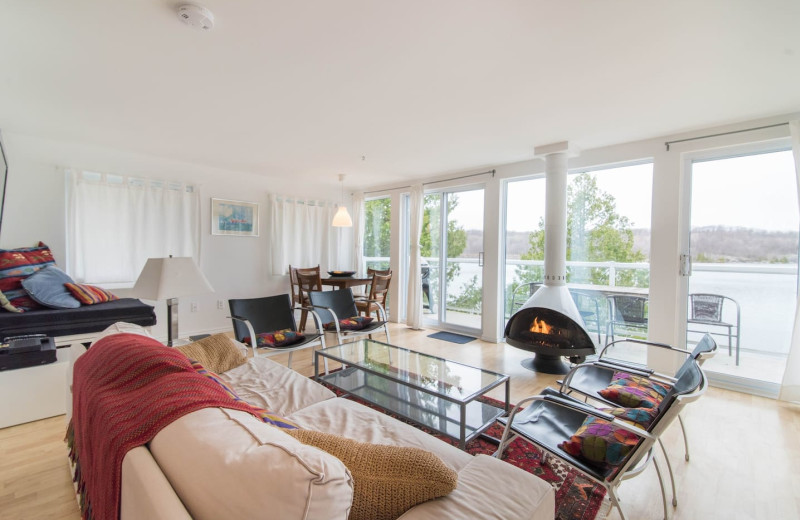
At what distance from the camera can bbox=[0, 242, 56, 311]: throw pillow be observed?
295 centimetres

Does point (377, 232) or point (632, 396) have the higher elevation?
point (377, 232)

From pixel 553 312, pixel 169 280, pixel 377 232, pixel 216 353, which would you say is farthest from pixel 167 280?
pixel 377 232

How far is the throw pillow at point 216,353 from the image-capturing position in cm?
209

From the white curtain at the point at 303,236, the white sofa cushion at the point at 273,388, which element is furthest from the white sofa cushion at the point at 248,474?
the white curtain at the point at 303,236

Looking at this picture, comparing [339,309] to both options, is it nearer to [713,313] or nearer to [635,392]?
[635,392]

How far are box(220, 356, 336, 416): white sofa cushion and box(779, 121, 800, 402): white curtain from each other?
3517mm

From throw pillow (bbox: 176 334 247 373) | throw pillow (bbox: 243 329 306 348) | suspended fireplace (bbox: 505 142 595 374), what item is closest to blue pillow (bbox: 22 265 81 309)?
throw pillow (bbox: 243 329 306 348)

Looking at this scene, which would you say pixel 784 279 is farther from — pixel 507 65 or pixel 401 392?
pixel 401 392

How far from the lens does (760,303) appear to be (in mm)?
3020

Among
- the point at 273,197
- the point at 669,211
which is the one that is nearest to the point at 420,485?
the point at 669,211

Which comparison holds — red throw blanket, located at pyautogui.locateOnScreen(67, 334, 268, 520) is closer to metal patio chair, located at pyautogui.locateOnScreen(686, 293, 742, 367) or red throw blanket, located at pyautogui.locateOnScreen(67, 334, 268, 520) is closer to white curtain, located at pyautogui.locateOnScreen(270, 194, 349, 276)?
metal patio chair, located at pyautogui.locateOnScreen(686, 293, 742, 367)

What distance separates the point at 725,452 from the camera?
6.94 feet

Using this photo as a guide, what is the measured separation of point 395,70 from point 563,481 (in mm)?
2491

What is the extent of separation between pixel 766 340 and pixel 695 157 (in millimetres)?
1704
